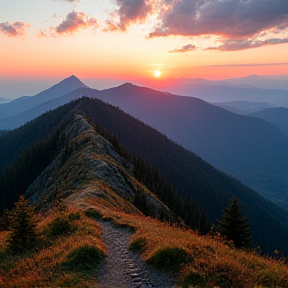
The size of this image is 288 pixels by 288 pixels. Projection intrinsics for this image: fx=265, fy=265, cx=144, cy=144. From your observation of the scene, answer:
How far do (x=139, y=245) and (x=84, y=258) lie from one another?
3.37m

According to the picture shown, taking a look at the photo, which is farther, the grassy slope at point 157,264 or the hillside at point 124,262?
the hillside at point 124,262

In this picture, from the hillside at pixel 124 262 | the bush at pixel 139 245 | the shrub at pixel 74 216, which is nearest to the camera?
the hillside at pixel 124 262

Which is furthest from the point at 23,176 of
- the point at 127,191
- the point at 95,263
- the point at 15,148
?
the point at 15,148

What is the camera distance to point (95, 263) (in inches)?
500

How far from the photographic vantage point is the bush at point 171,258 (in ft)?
39.1

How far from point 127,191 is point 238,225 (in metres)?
20.9

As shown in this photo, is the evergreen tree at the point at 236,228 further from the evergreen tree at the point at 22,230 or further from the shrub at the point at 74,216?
the evergreen tree at the point at 22,230

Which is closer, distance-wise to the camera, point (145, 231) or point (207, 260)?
point (207, 260)

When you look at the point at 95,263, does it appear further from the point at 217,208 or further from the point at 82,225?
the point at 217,208

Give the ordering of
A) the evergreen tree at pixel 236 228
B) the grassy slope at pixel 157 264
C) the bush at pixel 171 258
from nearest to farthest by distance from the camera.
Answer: the grassy slope at pixel 157 264
the bush at pixel 171 258
the evergreen tree at pixel 236 228

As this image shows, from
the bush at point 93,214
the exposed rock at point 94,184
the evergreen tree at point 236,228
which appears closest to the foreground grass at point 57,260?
the bush at point 93,214

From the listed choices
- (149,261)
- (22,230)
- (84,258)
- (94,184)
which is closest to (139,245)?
(149,261)

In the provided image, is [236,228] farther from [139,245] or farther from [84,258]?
[84,258]

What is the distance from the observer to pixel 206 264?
11625mm
